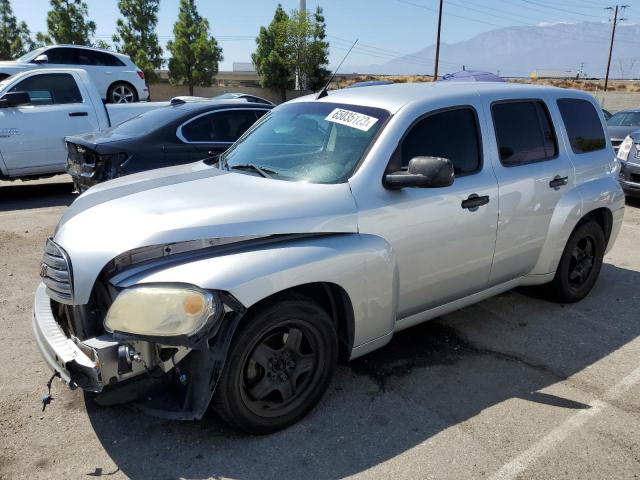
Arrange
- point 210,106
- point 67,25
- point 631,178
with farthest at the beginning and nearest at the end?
point 67,25 → point 631,178 → point 210,106

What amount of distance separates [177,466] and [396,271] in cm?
157

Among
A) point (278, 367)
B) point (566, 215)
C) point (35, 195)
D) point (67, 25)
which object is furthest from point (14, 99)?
point (67, 25)

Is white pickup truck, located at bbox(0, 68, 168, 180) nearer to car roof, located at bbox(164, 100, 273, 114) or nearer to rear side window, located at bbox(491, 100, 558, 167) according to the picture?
car roof, located at bbox(164, 100, 273, 114)

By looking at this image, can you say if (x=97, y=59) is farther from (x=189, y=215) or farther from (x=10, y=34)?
(x=10, y=34)

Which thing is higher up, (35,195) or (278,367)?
(278,367)

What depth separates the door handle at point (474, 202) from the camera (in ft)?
11.7

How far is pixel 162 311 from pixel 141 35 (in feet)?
128

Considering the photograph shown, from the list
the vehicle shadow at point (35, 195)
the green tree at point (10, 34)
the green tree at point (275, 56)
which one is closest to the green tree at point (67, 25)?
the green tree at point (10, 34)

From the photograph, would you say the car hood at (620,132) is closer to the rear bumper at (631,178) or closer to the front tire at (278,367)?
the rear bumper at (631,178)

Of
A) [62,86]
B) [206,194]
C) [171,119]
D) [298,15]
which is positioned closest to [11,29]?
[298,15]

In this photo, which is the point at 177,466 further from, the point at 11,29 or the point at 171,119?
the point at 11,29

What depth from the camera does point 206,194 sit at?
307 cm

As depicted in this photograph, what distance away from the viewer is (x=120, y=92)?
14633mm

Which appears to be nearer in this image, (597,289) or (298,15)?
(597,289)
